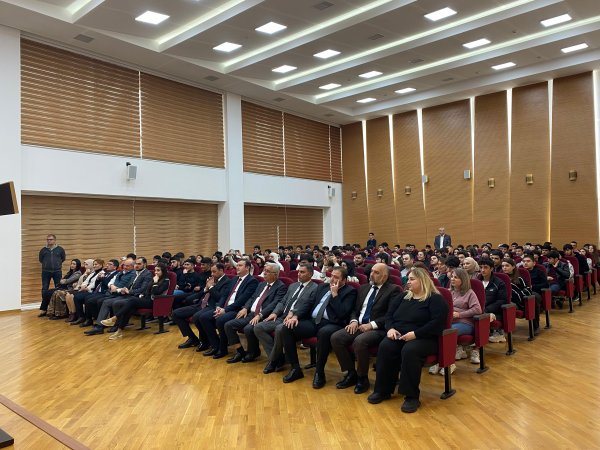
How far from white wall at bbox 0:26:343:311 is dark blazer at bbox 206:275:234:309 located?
5767 mm

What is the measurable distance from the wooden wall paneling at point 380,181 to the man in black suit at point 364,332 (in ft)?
41.7

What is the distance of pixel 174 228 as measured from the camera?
44.1ft

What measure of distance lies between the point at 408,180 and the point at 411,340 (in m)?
13.3

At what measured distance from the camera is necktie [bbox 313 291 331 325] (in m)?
5.16

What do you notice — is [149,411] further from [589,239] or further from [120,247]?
[589,239]

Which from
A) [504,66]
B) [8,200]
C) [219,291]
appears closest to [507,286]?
[219,291]

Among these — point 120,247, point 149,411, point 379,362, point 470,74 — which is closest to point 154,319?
point 120,247

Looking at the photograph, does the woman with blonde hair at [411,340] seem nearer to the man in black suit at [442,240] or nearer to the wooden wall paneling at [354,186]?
the man in black suit at [442,240]

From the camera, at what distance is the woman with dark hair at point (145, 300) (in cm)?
746

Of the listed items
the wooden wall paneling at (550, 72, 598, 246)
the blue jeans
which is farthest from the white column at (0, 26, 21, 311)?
the wooden wall paneling at (550, 72, 598, 246)

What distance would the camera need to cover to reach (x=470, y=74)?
44.3ft

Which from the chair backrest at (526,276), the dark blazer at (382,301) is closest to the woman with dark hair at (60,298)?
the dark blazer at (382,301)

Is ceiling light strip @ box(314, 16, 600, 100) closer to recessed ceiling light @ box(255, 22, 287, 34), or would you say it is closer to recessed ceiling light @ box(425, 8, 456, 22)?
recessed ceiling light @ box(425, 8, 456, 22)

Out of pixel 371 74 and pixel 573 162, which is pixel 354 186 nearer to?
pixel 371 74
